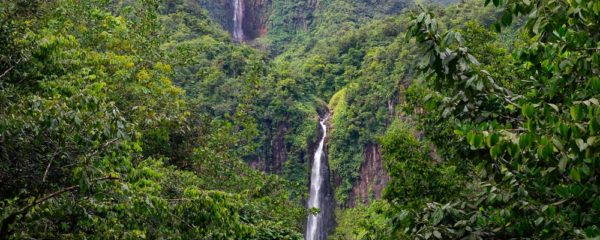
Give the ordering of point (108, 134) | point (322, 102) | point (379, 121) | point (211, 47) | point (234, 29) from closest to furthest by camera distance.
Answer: point (108, 134)
point (379, 121)
point (211, 47)
point (322, 102)
point (234, 29)

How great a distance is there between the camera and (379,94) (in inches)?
1308

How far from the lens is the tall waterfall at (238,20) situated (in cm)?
6294

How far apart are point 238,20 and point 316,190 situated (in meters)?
34.5

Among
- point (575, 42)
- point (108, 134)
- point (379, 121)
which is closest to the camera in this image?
point (575, 42)

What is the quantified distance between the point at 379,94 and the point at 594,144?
30.6 meters

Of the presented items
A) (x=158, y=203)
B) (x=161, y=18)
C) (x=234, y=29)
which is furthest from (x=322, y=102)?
Result: (x=158, y=203)

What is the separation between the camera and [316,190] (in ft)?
113

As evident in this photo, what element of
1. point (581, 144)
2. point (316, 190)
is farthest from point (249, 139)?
point (316, 190)

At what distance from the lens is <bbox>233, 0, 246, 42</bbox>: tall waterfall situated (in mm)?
62938

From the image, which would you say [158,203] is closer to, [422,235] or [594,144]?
[422,235]

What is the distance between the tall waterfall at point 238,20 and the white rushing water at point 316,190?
2840cm

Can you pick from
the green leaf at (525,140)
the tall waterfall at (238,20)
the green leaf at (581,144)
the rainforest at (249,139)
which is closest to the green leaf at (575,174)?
the rainforest at (249,139)

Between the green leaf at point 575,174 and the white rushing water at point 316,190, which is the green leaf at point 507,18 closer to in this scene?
the green leaf at point 575,174

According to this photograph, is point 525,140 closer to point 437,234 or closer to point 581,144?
point 581,144
